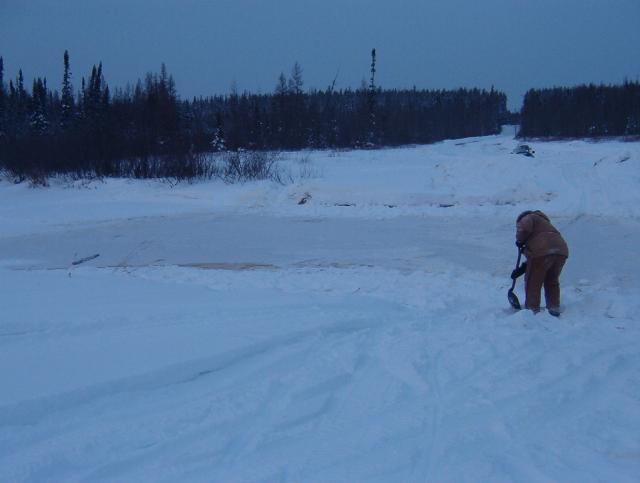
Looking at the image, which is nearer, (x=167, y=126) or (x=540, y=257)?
(x=540, y=257)

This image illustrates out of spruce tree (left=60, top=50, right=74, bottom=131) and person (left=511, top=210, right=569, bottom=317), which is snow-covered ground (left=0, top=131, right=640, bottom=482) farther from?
spruce tree (left=60, top=50, right=74, bottom=131)

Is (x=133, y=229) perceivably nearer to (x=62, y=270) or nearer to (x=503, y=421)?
(x=62, y=270)

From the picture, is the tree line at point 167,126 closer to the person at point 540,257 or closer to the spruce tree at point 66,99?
the spruce tree at point 66,99

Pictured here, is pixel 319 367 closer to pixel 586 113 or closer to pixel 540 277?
pixel 540 277

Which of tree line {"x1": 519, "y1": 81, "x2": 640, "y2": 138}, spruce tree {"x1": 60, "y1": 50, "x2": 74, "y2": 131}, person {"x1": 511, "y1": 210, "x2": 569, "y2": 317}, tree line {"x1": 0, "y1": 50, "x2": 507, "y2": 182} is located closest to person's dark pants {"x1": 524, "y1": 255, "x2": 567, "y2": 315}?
person {"x1": 511, "y1": 210, "x2": 569, "y2": 317}

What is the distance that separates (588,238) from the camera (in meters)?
13.8

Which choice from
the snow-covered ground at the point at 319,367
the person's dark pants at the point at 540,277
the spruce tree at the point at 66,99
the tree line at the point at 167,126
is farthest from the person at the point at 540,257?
the spruce tree at the point at 66,99

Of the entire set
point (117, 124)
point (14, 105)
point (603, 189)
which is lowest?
point (603, 189)

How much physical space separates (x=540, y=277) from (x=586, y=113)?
85853mm

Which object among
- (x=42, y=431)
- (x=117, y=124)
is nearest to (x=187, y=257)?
(x=42, y=431)

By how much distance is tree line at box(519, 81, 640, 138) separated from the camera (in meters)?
75.8

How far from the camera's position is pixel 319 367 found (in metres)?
5.27

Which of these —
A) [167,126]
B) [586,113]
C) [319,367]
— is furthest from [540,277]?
[586,113]

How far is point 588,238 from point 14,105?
7169 cm
